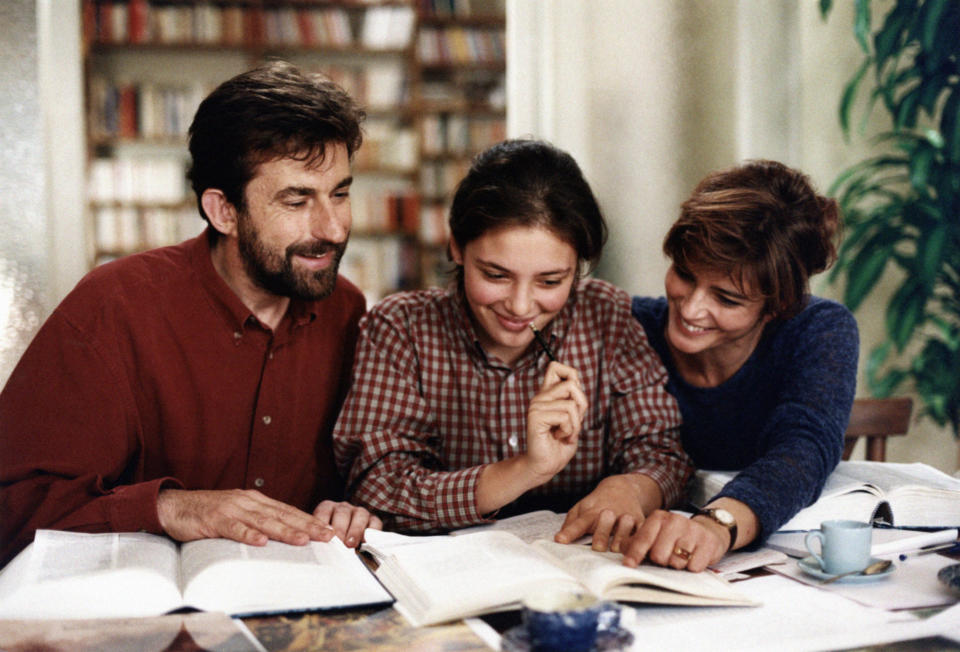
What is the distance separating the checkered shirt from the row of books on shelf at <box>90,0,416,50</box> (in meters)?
3.75

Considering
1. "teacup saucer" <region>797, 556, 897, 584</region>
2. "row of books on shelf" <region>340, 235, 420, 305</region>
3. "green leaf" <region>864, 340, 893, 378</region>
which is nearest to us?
"teacup saucer" <region>797, 556, 897, 584</region>

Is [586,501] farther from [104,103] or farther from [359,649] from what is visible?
[104,103]

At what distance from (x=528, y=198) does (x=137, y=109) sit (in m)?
4.00

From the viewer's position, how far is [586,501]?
1.36 meters

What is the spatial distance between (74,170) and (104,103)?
120 centimetres

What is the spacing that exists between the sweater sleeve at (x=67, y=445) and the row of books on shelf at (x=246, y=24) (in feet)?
12.3

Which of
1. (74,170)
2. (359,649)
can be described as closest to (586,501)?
(359,649)

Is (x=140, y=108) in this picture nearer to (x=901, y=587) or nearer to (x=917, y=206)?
(x=917, y=206)

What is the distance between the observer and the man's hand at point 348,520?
1.36 m

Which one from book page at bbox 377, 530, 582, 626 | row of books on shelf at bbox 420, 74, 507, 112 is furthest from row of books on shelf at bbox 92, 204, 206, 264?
book page at bbox 377, 530, 582, 626

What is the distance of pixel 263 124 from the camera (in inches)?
64.8

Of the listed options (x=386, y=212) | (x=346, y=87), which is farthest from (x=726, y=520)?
(x=386, y=212)

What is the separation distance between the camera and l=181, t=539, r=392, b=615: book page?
102cm

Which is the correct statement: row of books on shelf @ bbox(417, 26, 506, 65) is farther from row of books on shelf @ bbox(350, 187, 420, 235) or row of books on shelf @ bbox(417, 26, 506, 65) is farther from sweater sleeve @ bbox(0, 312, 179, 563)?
sweater sleeve @ bbox(0, 312, 179, 563)
